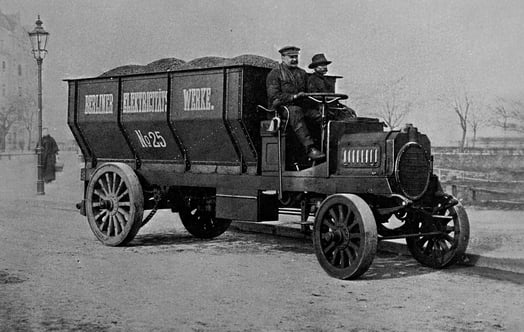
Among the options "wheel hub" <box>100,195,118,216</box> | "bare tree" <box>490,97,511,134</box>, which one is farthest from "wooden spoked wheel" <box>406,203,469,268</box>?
"bare tree" <box>490,97,511,134</box>

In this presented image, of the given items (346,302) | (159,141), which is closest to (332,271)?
(346,302)

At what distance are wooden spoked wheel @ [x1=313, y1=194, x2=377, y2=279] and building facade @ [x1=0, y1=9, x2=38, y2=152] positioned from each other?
20252 mm

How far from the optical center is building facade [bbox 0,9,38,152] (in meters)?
39.4

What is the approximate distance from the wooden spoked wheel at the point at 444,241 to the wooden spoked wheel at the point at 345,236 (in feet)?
3.64

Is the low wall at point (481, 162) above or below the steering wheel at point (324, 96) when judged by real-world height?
below

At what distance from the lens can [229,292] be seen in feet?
22.3

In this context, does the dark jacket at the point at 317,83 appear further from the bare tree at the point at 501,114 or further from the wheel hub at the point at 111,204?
the bare tree at the point at 501,114

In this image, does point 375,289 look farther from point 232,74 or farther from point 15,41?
point 15,41

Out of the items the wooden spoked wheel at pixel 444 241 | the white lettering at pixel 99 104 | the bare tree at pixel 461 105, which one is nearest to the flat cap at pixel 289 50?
the wooden spoked wheel at pixel 444 241

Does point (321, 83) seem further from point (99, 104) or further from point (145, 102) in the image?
point (99, 104)

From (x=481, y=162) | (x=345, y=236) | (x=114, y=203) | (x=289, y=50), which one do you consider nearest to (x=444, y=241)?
Answer: (x=345, y=236)

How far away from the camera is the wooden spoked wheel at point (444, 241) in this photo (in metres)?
8.16

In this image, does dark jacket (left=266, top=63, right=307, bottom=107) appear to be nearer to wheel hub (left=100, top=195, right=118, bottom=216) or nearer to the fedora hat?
the fedora hat

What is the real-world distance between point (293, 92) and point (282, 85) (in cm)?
15
